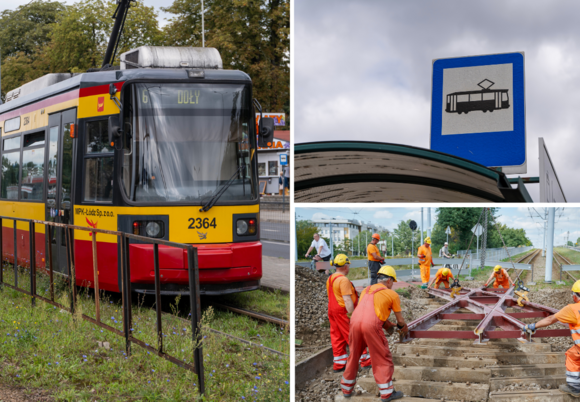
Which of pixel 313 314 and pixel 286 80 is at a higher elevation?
pixel 286 80

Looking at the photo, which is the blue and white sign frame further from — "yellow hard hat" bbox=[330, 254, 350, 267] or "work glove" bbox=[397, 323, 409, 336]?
"work glove" bbox=[397, 323, 409, 336]

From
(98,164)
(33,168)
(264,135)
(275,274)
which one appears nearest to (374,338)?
(264,135)

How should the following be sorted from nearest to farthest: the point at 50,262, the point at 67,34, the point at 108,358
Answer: the point at 108,358
the point at 50,262
the point at 67,34

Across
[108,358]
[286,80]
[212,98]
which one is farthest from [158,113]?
[286,80]

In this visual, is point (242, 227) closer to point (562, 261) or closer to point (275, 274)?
point (275, 274)

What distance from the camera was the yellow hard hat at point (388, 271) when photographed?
74.0 inches

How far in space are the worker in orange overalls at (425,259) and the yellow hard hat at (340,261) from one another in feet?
0.73

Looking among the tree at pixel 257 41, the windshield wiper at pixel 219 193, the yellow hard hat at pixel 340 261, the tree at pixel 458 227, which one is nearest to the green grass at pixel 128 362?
the windshield wiper at pixel 219 193

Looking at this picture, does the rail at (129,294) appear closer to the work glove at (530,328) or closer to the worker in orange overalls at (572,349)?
the work glove at (530,328)

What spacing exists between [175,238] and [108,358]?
2437 millimetres

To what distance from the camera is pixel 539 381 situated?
2.04 meters

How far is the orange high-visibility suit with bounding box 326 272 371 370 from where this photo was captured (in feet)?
6.17

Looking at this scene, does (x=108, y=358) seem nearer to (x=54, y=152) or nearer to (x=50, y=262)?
(x=50, y=262)

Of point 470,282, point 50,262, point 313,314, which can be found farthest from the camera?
point 50,262
